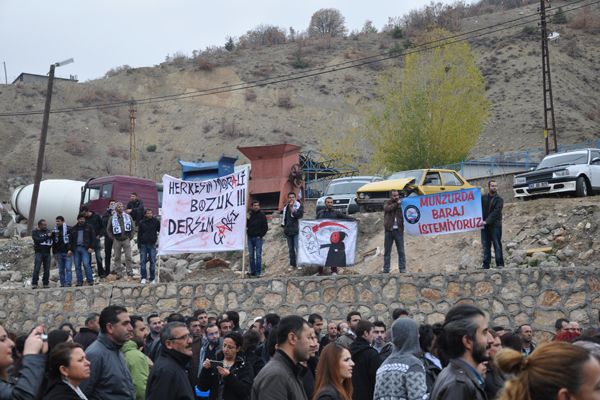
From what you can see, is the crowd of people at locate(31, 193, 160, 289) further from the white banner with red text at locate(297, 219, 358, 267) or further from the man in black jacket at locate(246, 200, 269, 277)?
the white banner with red text at locate(297, 219, 358, 267)

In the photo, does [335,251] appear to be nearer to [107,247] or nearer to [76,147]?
[107,247]

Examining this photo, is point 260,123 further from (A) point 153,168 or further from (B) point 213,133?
(A) point 153,168

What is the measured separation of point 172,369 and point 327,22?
90686mm

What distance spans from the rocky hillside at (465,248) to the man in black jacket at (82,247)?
0.61 metres

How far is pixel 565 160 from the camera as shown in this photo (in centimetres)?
2370

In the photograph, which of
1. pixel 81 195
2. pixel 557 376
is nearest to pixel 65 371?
pixel 557 376

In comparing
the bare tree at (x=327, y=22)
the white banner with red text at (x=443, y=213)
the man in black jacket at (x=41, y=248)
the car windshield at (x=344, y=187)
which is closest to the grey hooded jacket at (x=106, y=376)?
the white banner with red text at (x=443, y=213)

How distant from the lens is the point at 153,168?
6462 cm

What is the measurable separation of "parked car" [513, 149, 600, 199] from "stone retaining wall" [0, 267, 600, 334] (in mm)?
7822

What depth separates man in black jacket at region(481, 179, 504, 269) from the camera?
1684 centimetres

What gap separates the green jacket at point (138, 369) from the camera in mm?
7950

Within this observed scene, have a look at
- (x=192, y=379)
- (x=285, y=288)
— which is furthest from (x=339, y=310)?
(x=192, y=379)

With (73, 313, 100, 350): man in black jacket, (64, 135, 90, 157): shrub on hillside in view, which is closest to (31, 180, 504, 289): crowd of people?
(73, 313, 100, 350): man in black jacket

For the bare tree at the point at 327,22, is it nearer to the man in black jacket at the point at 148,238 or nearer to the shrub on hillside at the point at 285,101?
the shrub on hillside at the point at 285,101
